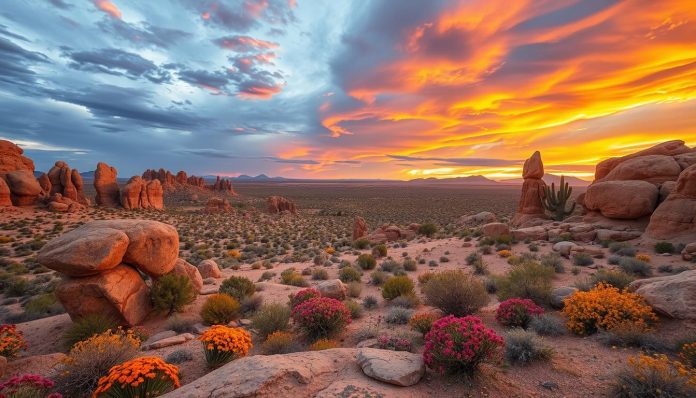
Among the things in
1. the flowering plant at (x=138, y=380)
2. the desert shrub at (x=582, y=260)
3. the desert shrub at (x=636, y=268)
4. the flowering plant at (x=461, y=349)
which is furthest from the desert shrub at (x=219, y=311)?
the desert shrub at (x=582, y=260)

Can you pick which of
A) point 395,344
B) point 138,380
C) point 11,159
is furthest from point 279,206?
point 138,380

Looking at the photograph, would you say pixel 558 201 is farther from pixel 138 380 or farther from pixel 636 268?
pixel 138 380

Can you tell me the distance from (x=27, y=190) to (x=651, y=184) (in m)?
57.0

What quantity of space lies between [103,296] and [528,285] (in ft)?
40.3

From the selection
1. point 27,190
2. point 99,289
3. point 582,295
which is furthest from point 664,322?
point 27,190

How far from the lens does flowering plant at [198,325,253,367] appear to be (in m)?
6.12

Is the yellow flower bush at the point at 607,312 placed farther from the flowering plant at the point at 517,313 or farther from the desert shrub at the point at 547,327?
the flowering plant at the point at 517,313

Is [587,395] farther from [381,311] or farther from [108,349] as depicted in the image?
[108,349]

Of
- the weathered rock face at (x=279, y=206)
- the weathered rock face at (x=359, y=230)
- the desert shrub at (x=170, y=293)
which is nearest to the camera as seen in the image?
the desert shrub at (x=170, y=293)

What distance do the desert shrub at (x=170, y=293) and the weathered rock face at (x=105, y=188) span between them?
44.0m

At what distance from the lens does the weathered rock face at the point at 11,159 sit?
34594mm

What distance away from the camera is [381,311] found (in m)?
9.89

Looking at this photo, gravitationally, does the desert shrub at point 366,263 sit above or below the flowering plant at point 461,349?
below

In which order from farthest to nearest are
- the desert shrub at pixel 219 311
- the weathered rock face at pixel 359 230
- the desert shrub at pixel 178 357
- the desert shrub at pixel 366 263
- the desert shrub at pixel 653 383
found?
the weathered rock face at pixel 359 230 → the desert shrub at pixel 366 263 → the desert shrub at pixel 219 311 → the desert shrub at pixel 178 357 → the desert shrub at pixel 653 383
